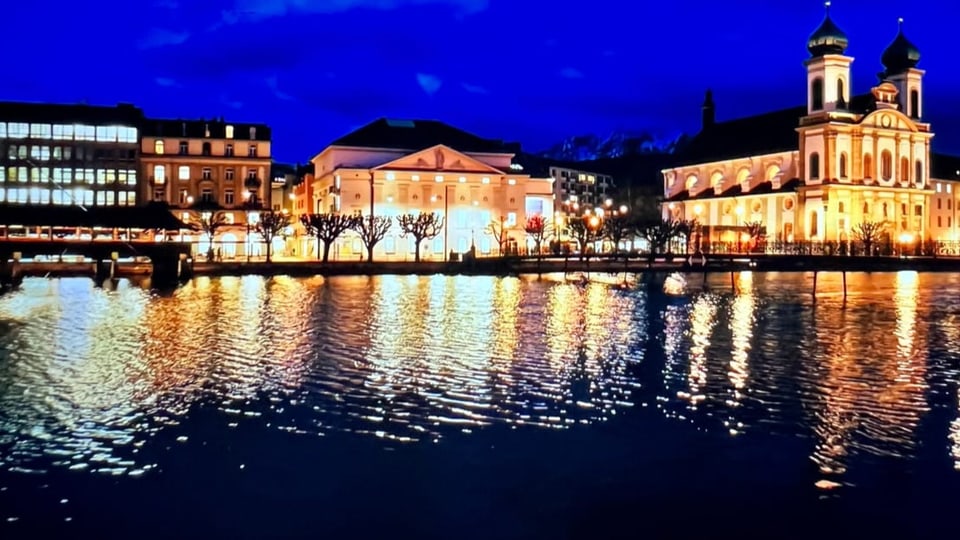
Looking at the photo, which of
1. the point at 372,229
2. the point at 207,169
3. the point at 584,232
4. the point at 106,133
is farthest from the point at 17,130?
the point at 584,232

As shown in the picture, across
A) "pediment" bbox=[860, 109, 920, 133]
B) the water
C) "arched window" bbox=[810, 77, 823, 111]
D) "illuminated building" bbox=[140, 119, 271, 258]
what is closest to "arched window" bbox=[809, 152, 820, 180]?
"arched window" bbox=[810, 77, 823, 111]

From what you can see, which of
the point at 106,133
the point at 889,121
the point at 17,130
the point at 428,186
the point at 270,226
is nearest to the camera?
the point at 270,226

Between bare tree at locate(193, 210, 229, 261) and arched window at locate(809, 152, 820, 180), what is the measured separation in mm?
62294

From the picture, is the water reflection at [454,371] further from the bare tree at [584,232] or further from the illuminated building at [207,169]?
the illuminated building at [207,169]

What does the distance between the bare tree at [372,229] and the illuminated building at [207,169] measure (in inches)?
596

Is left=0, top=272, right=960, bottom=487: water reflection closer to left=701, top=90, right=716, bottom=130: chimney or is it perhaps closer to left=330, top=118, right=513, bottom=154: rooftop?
left=330, top=118, right=513, bottom=154: rooftop

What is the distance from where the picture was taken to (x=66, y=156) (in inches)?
4099

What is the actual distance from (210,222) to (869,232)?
6358cm

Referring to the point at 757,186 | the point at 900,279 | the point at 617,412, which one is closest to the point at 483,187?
the point at 757,186

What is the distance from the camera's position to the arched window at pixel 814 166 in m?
110

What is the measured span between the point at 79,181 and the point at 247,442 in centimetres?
9669

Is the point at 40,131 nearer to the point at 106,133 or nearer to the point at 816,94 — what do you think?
the point at 106,133

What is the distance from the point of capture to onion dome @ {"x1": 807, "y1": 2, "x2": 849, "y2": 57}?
363 feet

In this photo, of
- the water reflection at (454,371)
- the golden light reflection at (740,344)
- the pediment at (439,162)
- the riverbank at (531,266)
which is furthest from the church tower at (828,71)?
the water reflection at (454,371)
